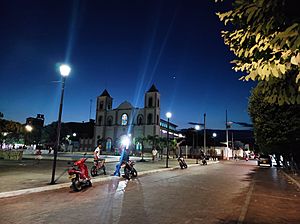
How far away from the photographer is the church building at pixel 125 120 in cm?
7150

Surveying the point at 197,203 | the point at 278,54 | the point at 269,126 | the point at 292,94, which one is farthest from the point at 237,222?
the point at 269,126

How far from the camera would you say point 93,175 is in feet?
48.0

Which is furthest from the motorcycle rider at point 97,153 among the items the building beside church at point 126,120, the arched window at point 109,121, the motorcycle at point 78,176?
the arched window at point 109,121

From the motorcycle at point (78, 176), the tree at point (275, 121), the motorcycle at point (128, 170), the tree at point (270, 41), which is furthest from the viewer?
the tree at point (275, 121)

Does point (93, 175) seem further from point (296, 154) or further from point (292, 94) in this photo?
point (296, 154)

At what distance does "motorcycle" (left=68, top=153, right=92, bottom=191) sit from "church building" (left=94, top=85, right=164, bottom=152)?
190 feet

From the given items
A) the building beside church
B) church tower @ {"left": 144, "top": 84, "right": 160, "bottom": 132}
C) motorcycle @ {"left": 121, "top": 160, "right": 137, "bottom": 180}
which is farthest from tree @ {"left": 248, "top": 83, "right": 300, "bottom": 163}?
church tower @ {"left": 144, "top": 84, "right": 160, "bottom": 132}

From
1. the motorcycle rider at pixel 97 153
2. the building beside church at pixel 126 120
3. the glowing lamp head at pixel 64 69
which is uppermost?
the building beside church at pixel 126 120

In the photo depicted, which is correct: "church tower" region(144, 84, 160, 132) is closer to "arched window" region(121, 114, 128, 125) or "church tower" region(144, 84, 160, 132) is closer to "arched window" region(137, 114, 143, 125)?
"arched window" region(137, 114, 143, 125)

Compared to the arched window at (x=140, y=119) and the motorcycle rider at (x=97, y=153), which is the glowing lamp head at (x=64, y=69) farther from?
the arched window at (x=140, y=119)

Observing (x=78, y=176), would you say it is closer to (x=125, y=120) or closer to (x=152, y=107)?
(x=152, y=107)

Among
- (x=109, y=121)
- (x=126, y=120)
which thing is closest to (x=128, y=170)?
(x=126, y=120)

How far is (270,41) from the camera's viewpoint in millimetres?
3582

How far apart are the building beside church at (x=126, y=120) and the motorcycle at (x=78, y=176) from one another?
5799cm
